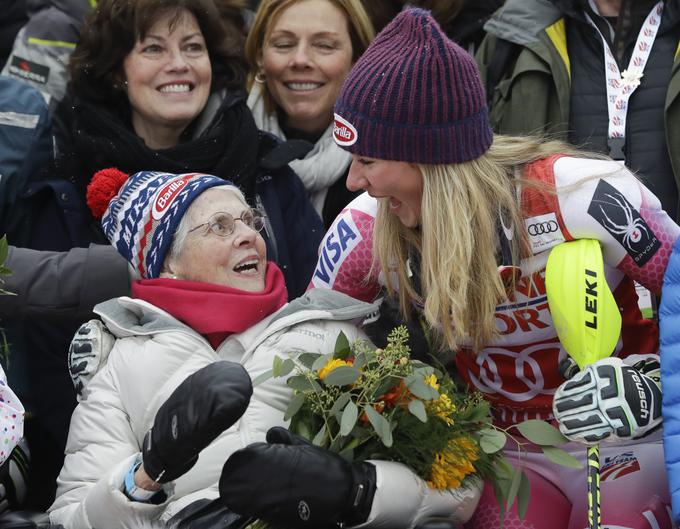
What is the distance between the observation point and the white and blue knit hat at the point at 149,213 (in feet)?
14.3

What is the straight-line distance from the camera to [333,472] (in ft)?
11.3

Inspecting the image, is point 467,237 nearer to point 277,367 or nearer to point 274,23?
point 277,367

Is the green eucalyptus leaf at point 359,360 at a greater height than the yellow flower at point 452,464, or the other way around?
the green eucalyptus leaf at point 359,360

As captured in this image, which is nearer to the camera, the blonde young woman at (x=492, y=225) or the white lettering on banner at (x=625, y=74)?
the blonde young woman at (x=492, y=225)

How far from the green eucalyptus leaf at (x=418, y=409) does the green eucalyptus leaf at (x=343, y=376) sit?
17 centimetres

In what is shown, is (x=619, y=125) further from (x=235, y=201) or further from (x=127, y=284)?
(x=127, y=284)

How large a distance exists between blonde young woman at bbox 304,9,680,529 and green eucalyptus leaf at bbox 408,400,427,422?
1.25ft

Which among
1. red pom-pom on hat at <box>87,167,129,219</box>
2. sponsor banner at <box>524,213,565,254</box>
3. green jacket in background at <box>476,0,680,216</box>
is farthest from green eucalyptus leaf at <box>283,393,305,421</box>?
green jacket in background at <box>476,0,680,216</box>

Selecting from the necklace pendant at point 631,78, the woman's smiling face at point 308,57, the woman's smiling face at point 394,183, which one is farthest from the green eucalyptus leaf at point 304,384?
the woman's smiling face at point 308,57

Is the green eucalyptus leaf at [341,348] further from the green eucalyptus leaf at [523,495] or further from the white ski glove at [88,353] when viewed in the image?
the white ski glove at [88,353]

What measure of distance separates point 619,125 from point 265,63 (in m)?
1.53

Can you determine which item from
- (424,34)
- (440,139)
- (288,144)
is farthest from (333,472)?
(288,144)

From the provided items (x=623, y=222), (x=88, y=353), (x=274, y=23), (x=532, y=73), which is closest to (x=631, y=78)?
(x=532, y=73)

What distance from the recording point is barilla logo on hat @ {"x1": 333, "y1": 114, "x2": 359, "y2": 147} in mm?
3893
